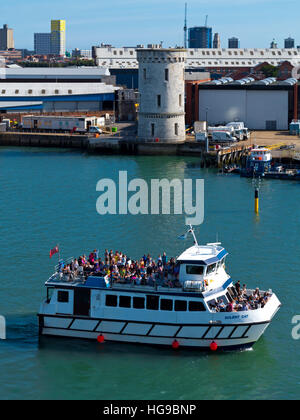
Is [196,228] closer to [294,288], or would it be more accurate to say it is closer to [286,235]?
[286,235]

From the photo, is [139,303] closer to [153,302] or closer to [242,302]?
[153,302]

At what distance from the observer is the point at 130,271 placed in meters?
28.6

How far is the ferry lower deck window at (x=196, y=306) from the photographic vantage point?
87.8 ft

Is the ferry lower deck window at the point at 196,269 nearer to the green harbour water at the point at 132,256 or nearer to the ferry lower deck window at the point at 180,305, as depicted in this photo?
the ferry lower deck window at the point at 180,305

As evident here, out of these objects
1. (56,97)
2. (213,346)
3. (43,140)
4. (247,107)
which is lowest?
(213,346)

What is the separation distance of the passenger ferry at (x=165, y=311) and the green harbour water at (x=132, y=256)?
1.36 feet

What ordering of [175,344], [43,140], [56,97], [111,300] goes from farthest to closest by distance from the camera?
[56,97], [43,140], [111,300], [175,344]

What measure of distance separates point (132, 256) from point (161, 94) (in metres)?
40.6

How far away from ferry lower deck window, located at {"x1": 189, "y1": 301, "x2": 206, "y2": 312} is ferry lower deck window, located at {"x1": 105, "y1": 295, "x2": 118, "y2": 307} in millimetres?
2473

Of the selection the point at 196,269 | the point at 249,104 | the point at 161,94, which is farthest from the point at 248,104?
the point at 196,269

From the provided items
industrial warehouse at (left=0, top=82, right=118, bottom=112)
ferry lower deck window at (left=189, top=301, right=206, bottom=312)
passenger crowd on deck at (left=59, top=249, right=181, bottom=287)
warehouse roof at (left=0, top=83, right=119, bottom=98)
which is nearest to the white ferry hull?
ferry lower deck window at (left=189, top=301, right=206, bottom=312)
